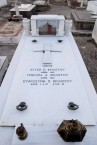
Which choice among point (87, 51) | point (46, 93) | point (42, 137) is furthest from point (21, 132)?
point (87, 51)

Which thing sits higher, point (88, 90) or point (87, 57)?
point (88, 90)

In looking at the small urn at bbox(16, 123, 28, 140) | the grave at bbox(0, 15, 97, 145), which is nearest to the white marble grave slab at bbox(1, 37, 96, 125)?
the grave at bbox(0, 15, 97, 145)

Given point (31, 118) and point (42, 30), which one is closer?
point (31, 118)

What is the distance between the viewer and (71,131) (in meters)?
3.38

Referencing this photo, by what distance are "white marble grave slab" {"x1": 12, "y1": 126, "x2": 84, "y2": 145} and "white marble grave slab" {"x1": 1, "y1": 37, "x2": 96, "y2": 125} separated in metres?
0.20

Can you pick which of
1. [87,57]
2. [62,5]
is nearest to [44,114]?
[87,57]

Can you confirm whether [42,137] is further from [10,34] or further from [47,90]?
[10,34]

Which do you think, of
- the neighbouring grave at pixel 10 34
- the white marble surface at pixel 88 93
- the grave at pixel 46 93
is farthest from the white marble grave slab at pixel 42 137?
the neighbouring grave at pixel 10 34

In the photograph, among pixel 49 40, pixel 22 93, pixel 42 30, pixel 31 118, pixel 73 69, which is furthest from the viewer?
pixel 42 30

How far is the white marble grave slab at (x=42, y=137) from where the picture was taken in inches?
142

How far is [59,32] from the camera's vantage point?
880 cm

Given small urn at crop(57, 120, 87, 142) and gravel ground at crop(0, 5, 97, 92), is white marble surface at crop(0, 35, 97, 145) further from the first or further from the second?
gravel ground at crop(0, 5, 97, 92)

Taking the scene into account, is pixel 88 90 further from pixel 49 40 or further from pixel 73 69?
pixel 49 40

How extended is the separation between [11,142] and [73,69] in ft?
10.6
